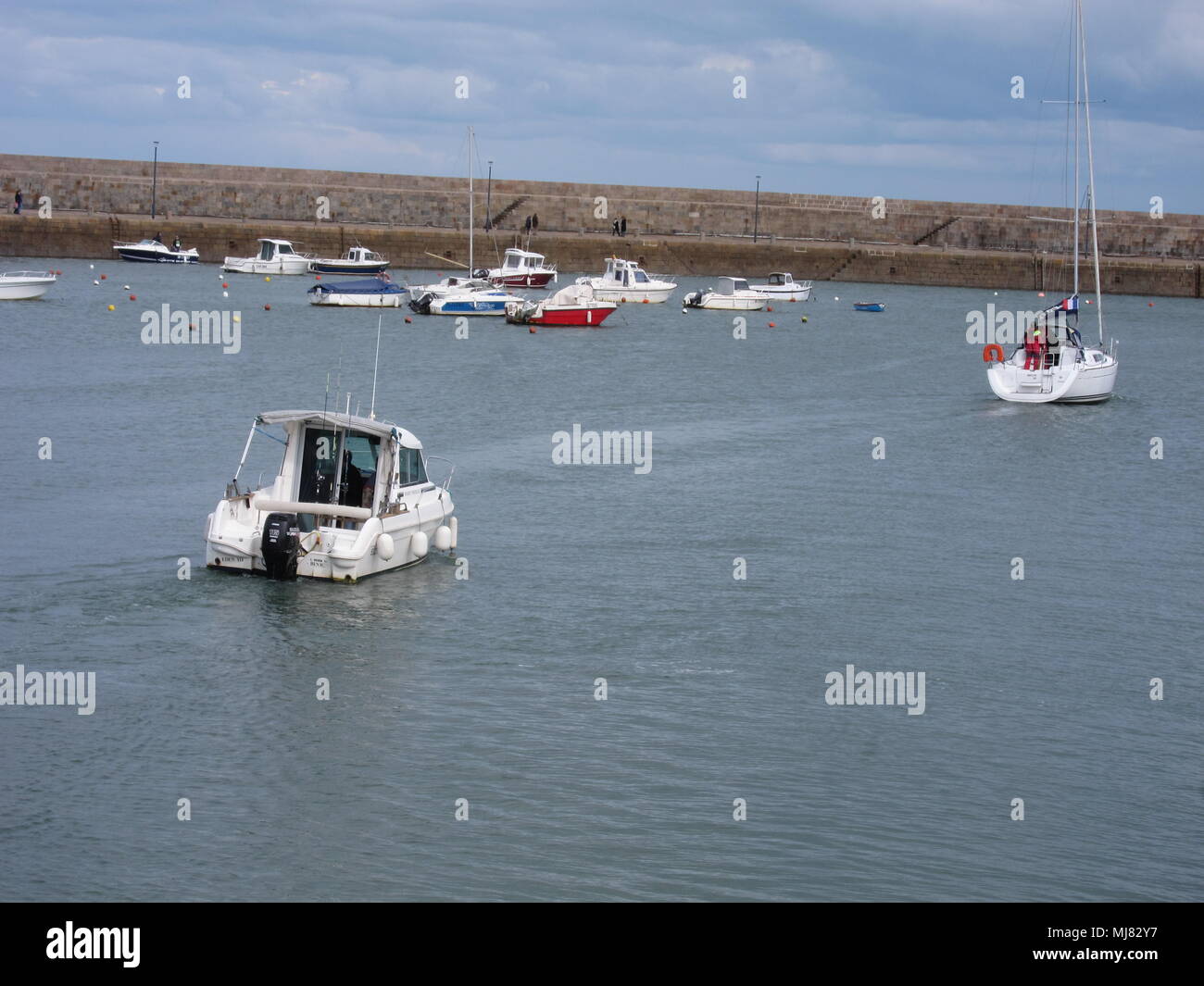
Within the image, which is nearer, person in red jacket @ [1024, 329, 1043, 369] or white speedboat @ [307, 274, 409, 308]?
person in red jacket @ [1024, 329, 1043, 369]

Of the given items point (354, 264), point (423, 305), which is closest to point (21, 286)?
point (423, 305)

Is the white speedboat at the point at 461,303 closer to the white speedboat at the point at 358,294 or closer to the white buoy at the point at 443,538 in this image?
the white speedboat at the point at 358,294

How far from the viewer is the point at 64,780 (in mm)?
13234

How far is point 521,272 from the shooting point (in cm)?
6562

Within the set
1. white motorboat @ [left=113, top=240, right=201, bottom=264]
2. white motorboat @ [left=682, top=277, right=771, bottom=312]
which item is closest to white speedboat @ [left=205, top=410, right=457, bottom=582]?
white motorboat @ [left=682, top=277, right=771, bottom=312]

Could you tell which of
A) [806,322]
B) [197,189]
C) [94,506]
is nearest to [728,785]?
[94,506]

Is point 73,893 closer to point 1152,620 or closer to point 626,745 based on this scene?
point 626,745

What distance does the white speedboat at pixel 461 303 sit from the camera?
5706 centimetres

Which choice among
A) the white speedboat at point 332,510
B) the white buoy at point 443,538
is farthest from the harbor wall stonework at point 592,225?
the white speedboat at point 332,510

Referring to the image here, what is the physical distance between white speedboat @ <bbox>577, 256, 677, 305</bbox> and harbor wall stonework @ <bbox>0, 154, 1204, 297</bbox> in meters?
9.72

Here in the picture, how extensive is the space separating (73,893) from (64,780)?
2074 millimetres

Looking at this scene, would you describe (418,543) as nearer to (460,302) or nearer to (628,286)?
(460,302)

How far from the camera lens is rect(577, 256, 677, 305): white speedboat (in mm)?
65625

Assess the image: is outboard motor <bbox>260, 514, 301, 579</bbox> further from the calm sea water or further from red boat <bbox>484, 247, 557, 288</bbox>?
red boat <bbox>484, 247, 557, 288</bbox>
